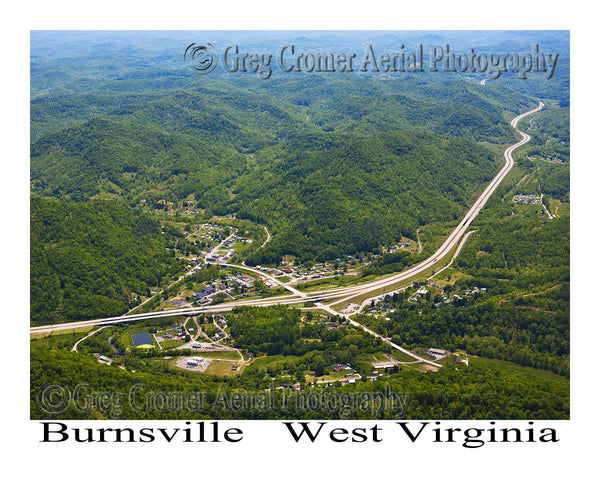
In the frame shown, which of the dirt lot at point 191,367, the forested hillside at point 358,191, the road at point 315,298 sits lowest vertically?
the dirt lot at point 191,367

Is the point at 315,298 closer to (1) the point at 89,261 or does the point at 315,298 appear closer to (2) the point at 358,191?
(1) the point at 89,261

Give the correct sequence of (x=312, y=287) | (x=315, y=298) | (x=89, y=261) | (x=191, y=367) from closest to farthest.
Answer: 1. (x=191, y=367)
2. (x=315, y=298)
3. (x=89, y=261)
4. (x=312, y=287)

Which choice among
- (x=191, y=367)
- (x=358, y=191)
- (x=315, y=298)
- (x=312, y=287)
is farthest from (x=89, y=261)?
(x=358, y=191)

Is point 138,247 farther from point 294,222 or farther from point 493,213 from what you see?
point 493,213

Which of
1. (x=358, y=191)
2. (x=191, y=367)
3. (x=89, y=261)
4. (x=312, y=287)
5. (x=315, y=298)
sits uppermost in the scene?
(x=358, y=191)

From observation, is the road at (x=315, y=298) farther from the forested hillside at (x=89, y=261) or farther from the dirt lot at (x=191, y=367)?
the dirt lot at (x=191, y=367)

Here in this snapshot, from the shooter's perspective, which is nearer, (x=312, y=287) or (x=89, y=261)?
(x=89, y=261)

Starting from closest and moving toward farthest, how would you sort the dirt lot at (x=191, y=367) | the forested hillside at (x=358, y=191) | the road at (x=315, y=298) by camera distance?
the dirt lot at (x=191, y=367) < the road at (x=315, y=298) < the forested hillside at (x=358, y=191)

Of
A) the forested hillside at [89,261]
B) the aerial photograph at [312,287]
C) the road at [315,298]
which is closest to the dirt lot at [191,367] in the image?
the aerial photograph at [312,287]

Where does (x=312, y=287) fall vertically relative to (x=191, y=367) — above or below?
above

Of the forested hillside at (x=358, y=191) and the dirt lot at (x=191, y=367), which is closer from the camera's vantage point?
the dirt lot at (x=191, y=367)
